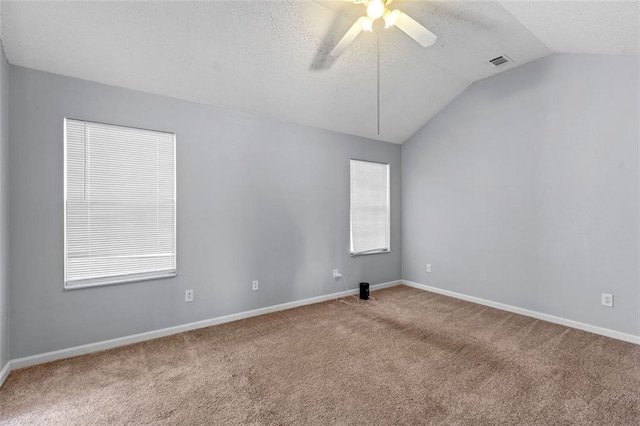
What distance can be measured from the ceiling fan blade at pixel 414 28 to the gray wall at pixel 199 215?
191 centimetres

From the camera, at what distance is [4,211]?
7.38ft

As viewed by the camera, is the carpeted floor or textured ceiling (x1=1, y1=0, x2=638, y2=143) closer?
the carpeted floor

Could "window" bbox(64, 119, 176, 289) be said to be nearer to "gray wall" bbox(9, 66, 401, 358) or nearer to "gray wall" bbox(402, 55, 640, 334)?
"gray wall" bbox(9, 66, 401, 358)

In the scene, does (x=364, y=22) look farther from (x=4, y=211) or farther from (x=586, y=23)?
(x=4, y=211)

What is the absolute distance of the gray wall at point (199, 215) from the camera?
2410 mm

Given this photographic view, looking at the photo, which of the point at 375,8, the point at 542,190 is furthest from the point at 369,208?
the point at 375,8

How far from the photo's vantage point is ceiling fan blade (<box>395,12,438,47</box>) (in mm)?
2105

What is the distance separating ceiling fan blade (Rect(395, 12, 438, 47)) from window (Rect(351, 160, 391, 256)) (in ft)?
7.51

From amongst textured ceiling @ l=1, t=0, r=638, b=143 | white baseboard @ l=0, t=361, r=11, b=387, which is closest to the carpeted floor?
white baseboard @ l=0, t=361, r=11, b=387

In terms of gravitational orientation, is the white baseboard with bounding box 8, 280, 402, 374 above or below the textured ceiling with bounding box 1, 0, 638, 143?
below

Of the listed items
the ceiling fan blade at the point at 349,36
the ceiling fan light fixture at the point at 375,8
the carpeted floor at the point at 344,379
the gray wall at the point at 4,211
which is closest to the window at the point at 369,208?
the carpeted floor at the point at 344,379

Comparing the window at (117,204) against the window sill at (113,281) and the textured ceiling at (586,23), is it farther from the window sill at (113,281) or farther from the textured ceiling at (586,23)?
the textured ceiling at (586,23)

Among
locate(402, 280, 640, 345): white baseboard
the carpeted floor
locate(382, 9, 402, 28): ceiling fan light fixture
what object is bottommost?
the carpeted floor

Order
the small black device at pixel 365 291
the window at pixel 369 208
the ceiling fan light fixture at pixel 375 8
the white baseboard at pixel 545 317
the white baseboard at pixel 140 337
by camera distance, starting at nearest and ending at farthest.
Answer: the ceiling fan light fixture at pixel 375 8 → the white baseboard at pixel 140 337 → the white baseboard at pixel 545 317 → the small black device at pixel 365 291 → the window at pixel 369 208
